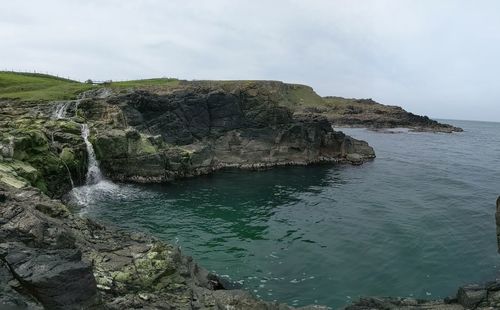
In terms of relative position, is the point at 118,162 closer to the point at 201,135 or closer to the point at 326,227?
the point at 201,135

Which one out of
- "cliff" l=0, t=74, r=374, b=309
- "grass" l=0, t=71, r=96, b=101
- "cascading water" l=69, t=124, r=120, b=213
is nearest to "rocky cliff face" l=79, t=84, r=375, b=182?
"cliff" l=0, t=74, r=374, b=309

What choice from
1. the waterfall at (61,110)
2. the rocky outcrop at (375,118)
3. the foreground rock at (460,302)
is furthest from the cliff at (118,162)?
the rocky outcrop at (375,118)

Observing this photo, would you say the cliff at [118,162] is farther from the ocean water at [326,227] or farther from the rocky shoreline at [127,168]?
the ocean water at [326,227]

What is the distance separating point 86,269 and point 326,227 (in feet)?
88.2

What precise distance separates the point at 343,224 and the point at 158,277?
947 inches

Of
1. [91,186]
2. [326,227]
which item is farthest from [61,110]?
[326,227]

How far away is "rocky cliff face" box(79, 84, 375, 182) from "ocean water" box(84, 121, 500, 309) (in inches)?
162

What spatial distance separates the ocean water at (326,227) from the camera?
86.6 feet

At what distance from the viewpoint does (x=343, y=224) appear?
3838 centimetres

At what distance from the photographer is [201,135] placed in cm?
6969

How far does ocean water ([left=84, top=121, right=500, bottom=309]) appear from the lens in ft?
86.6

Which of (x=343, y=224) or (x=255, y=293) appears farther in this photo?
(x=343, y=224)

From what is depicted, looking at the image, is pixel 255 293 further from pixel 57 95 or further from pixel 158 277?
pixel 57 95

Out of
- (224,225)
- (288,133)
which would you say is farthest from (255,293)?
(288,133)
